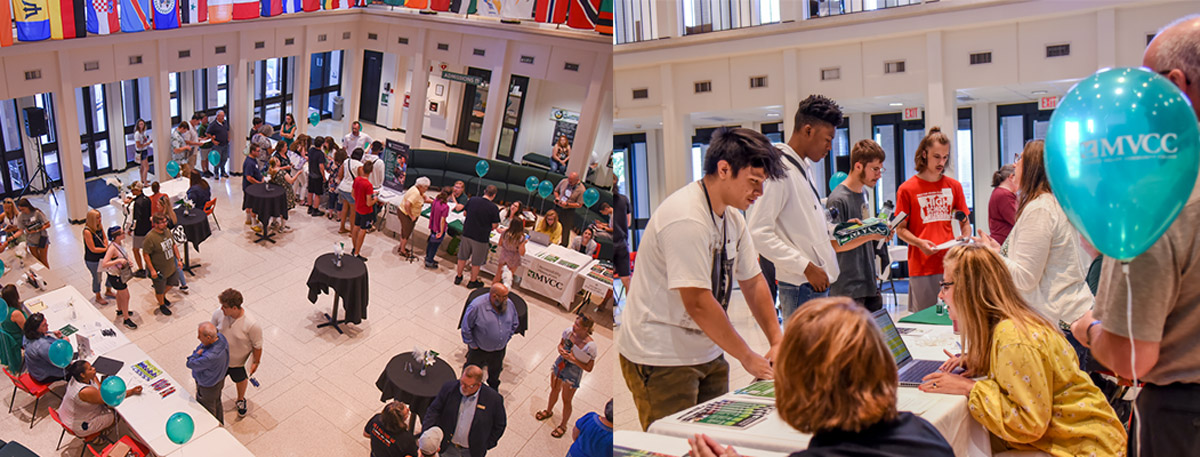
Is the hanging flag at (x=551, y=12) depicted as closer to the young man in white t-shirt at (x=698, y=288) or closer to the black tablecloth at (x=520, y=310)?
the young man in white t-shirt at (x=698, y=288)

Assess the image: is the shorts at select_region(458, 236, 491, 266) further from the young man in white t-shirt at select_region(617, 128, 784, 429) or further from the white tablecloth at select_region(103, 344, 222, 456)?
the young man in white t-shirt at select_region(617, 128, 784, 429)

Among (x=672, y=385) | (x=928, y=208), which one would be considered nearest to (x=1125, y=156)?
(x=672, y=385)

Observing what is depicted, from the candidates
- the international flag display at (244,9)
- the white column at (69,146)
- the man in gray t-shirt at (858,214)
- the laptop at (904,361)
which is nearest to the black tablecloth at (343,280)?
the white column at (69,146)

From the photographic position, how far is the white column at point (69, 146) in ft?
11.0

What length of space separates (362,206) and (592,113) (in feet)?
4.82

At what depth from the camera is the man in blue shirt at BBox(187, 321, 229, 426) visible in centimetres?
364

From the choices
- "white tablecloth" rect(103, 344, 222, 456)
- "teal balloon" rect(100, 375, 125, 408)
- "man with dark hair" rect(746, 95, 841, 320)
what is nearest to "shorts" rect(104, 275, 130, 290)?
"white tablecloth" rect(103, 344, 222, 456)

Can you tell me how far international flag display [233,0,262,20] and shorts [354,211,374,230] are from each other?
120 cm

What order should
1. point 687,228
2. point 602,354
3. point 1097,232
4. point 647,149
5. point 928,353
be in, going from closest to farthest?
point 1097,232 < point 687,228 < point 647,149 < point 928,353 < point 602,354

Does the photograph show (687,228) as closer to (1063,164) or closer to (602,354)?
(1063,164)

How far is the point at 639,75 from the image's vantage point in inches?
123

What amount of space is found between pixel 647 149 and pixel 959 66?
89.4 inches

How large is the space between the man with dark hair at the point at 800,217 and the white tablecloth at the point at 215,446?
287 centimetres

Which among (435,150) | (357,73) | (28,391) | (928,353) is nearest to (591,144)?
(435,150)
